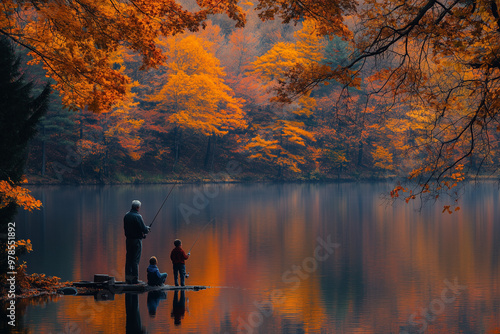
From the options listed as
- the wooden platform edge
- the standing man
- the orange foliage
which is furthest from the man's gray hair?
the orange foliage

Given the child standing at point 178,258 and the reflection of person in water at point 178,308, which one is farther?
the child standing at point 178,258

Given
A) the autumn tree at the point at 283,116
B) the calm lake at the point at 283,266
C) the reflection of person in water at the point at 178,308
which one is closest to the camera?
the reflection of person in water at the point at 178,308

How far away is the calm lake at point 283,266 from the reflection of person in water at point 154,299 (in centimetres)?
4

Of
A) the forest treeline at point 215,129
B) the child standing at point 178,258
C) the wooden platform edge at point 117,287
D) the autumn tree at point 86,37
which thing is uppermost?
the forest treeline at point 215,129

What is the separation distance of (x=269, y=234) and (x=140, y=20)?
13.9 metres

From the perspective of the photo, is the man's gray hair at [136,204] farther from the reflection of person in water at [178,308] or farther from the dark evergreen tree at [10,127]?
the dark evergreen tree at [10,127]

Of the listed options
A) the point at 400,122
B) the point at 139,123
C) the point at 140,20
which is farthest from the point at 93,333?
the point at 400,122

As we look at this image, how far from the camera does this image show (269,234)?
2472cm

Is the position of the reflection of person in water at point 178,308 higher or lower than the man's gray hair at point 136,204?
lower

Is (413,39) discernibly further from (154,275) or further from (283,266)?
(283,266)

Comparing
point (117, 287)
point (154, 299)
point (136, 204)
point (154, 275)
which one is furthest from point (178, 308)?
point (136, 204)

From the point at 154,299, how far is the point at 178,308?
0.90 metres

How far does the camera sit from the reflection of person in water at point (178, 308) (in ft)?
36.9

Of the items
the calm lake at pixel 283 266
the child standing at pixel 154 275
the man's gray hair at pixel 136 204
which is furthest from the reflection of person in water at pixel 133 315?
the man's gray hair at pixel 136 204
